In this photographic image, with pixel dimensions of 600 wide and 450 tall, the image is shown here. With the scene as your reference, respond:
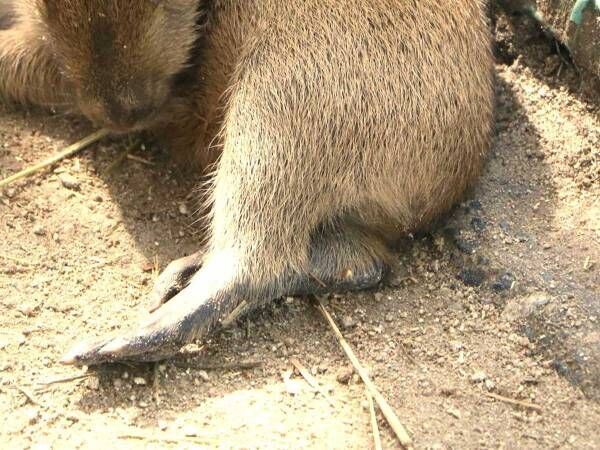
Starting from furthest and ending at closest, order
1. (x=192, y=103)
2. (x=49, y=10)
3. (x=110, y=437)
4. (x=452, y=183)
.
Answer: (x=192, y=103) < (x=452, y=183) < (x=49, y=10) < (x=110, y=437)

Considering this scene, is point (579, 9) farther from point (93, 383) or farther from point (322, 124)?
point (93, 383)

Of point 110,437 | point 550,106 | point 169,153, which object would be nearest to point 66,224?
point 169,153

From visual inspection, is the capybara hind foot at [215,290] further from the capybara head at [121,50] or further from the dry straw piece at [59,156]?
the dry straw piece at [59,156]

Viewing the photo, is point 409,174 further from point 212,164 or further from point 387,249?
point 212,164

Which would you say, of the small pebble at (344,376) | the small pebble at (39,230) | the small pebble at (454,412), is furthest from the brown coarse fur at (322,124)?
the small pebble at (454,412)

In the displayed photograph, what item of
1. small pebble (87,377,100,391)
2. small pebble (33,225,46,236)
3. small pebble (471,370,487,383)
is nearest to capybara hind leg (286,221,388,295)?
small pebble (471,370,487,383)

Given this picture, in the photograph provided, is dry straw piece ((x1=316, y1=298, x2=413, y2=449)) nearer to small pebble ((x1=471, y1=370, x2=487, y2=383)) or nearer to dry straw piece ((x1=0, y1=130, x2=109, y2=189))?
small pebble ((x1=471, y1=370, x2=487, y2=383))
